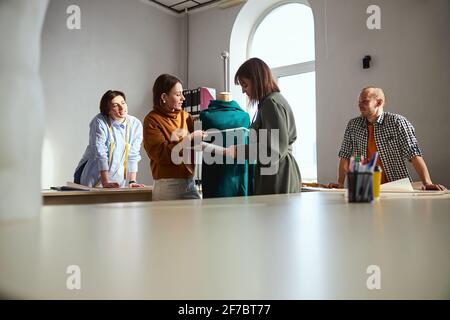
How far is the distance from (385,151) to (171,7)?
11.8 ft

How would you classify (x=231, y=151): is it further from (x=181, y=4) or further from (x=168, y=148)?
(x=181, y=4)

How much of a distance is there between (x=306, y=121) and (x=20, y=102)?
12.3 feet

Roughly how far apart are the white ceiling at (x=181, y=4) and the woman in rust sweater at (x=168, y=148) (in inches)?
124

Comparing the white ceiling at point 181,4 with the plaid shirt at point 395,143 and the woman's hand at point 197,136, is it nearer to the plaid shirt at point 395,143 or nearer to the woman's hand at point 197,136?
the plaid shirt at point 395,143

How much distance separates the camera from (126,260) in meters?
0.32

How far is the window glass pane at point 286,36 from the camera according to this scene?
4008 millimetres

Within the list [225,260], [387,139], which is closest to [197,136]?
[387,139]

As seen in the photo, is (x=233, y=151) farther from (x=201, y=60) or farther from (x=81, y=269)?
(x=201, y=60)

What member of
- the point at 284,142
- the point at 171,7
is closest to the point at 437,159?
the point at 284,142

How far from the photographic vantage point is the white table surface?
0.27 m

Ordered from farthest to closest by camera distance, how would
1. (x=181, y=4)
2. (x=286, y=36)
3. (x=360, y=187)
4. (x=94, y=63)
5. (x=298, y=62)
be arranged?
(x=181, y=4)
(x=286, y=36)
(x=298, y=62)
(x=94, y=63)
(x=360, y=187)

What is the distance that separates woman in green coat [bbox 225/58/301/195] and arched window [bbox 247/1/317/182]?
2.33m

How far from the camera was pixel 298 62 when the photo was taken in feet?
13.4
